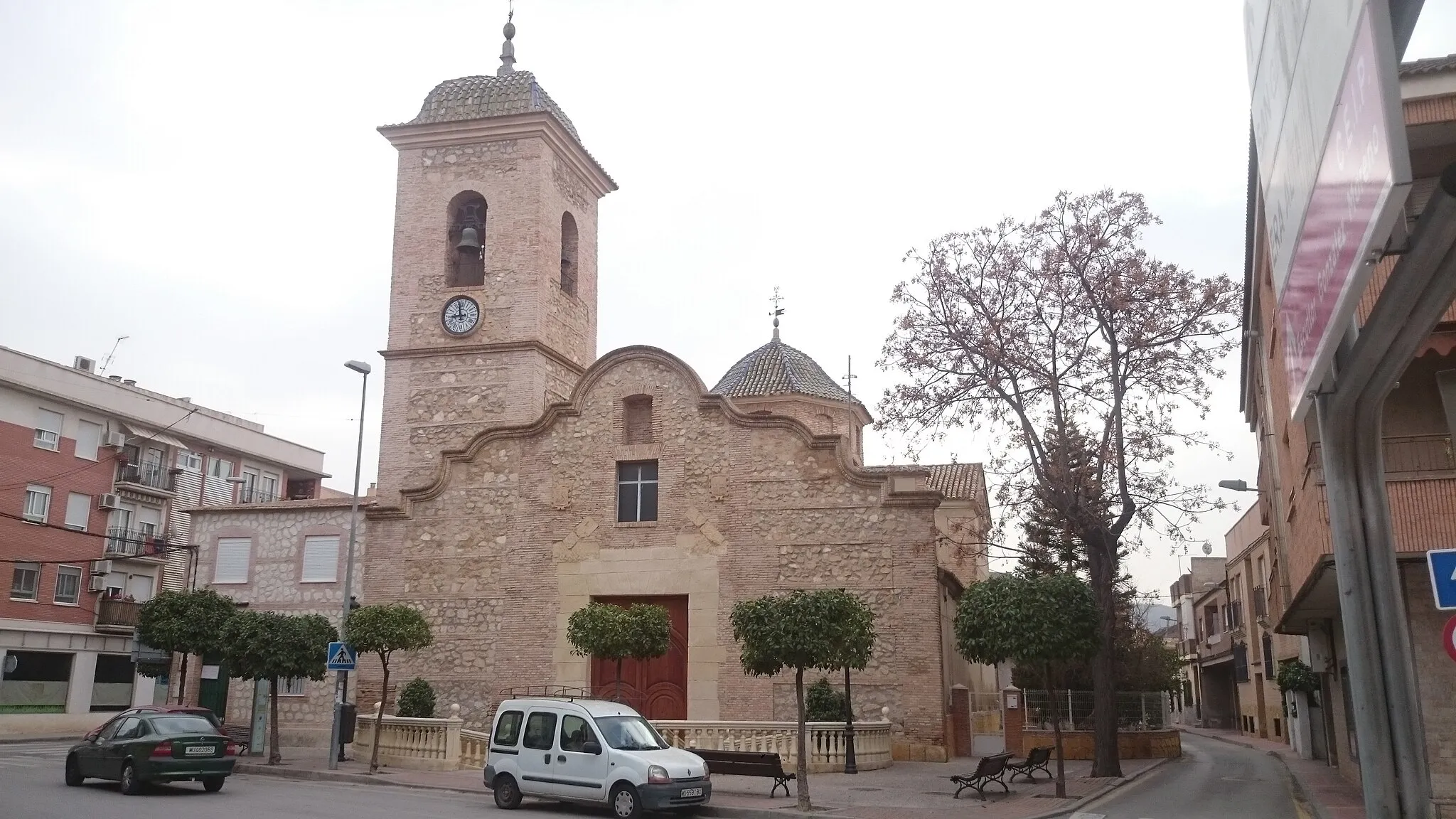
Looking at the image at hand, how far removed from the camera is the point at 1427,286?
658 cm

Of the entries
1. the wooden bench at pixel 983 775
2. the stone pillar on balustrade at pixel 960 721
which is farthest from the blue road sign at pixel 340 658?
the stone pillar on balustrade at pixel 960 721

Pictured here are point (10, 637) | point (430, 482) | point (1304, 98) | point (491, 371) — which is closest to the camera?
point (1304, 98)

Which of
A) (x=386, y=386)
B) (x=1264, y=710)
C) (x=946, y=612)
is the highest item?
(x=386, y=386)

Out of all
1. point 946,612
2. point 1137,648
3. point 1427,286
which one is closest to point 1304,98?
point 1427,286

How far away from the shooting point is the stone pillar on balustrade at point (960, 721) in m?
25.1

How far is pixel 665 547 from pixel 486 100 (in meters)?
14.8

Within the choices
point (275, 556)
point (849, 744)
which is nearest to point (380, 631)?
point (849, 744)

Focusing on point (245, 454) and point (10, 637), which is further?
point (245, 454)

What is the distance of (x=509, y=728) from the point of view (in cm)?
1697

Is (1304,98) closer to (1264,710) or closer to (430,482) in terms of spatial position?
(430,482)

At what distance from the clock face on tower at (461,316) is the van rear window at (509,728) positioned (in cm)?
1525

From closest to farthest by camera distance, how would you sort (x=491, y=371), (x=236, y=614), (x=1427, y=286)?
(x=1427, y=286)
(x=236, y=614)
(x=491, y=371)

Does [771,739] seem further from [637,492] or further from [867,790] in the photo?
[637,492]

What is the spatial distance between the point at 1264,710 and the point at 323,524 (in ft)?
126
